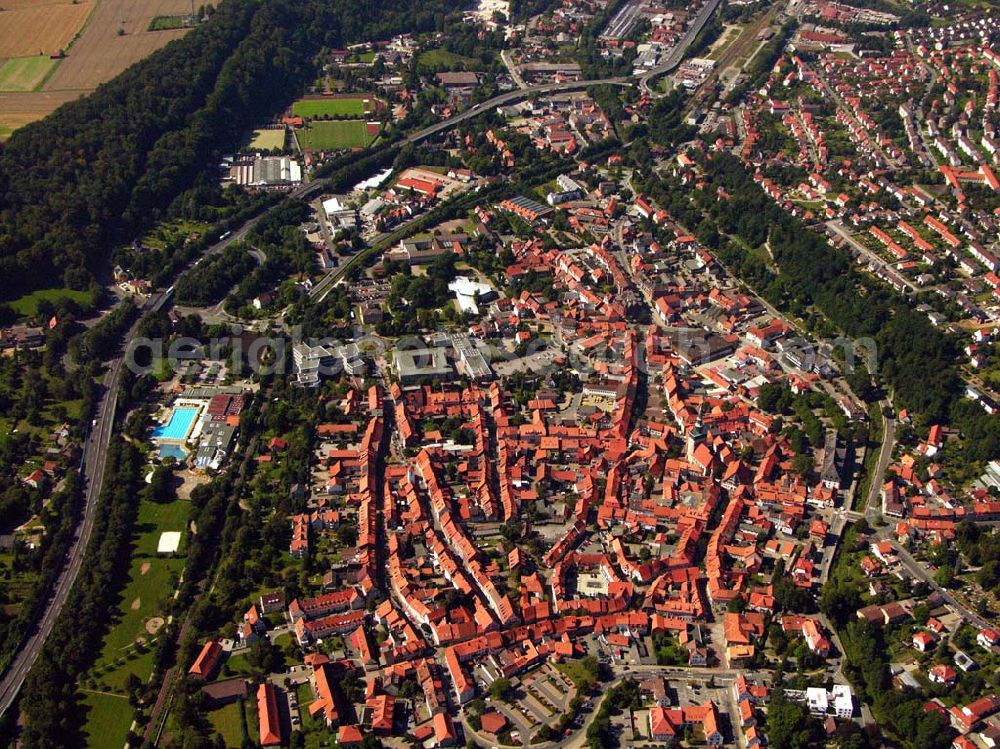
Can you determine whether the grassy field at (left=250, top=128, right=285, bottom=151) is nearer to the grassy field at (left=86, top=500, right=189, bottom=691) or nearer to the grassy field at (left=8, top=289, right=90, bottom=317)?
the grassy field at (left=8, top=289, right=90, bottom=317)

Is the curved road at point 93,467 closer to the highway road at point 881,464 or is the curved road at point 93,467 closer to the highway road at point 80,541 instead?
the highway road at point 80,541

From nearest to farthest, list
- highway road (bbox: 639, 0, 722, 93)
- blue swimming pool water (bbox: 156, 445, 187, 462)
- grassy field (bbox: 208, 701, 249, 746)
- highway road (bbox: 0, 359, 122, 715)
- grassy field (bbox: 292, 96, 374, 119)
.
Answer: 1. grassy field (bbox: 208, 701, 249, 746)
2. highway road (bbox: 0, 359, 122, 715)
3. blue swimming pool water (bbox: 156, 445, 187, 462)
4. grassy field (bbox: 292, 96, 374, 119)
5. highway road (bbox: 639, 0, 722, 93)

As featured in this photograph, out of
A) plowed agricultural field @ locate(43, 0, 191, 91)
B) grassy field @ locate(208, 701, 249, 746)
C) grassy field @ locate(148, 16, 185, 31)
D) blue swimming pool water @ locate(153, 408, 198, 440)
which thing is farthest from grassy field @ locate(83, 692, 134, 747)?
grassy field @ locate(148, 16, 185, 31)

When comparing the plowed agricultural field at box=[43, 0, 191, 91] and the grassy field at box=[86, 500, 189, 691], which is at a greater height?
the plowed agricultural field at box=[43, 0, 191, 91]

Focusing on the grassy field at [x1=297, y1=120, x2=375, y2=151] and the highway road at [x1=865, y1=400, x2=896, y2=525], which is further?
the grassy field at [x1=297, y1=120, x2=375, y2=151]

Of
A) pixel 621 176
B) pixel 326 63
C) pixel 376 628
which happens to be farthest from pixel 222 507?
pixel 326 63

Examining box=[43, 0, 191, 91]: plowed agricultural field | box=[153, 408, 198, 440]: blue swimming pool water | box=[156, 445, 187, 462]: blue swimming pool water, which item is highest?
box=[43, 0, 191, 91]: plowed agricultural field

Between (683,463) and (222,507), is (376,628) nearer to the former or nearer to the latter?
(222,507)

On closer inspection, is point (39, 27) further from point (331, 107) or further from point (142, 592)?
point (142, 592)
